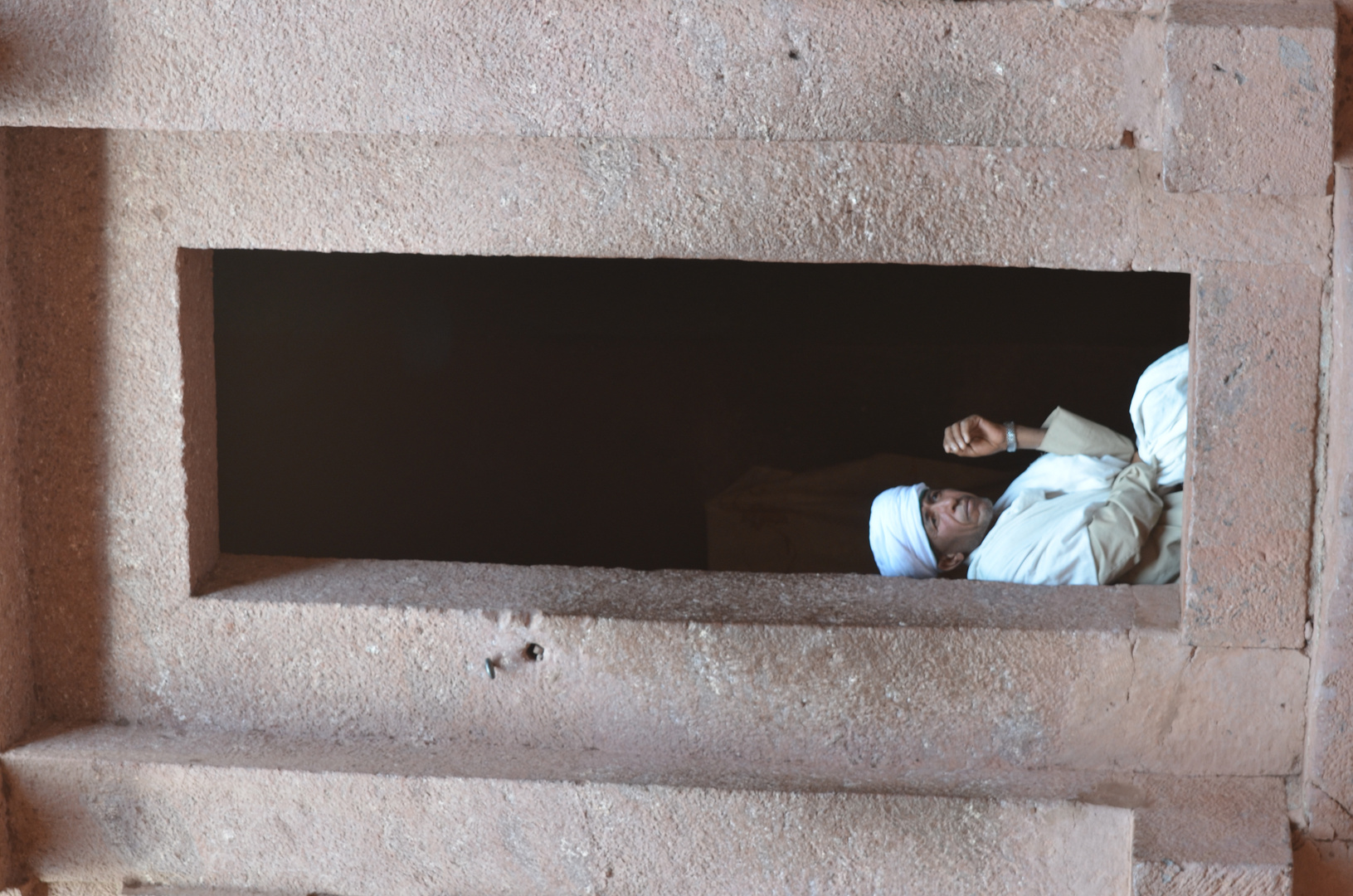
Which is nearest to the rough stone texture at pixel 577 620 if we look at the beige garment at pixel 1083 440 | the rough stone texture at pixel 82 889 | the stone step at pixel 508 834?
the stone step at pixel 508 834

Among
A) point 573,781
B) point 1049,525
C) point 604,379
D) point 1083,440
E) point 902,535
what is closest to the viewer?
point 573,781

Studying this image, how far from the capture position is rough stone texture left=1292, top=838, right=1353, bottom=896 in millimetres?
2521

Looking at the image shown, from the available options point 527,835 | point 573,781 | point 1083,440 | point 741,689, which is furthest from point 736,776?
point 1083,440

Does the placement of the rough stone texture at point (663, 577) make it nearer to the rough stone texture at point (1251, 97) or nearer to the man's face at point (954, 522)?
the rough stone texture at point (1251, 97)

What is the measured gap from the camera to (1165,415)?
10.2ft

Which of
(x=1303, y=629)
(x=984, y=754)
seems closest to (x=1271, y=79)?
(x=1303, y=629)

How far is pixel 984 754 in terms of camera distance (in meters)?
2.67

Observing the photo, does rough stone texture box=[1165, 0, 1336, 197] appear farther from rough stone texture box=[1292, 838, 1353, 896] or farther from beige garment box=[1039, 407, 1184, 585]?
rough stone texture box=[1292, 838, 1353, 896]

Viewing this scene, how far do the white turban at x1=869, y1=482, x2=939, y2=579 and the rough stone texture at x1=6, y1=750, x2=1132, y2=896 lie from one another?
1.21 meters

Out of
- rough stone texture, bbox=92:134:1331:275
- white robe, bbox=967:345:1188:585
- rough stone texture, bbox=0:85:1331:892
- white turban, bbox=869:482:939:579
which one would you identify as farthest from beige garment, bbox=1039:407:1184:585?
rough stone texture, bbox=92:134:1331:275

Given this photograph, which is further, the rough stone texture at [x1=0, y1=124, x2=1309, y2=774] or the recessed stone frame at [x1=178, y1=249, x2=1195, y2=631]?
the recessed stone frame at [x1=178, y1=249, x2=1195, y2=631]

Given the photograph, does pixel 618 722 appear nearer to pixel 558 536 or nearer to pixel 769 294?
pixel 558 536

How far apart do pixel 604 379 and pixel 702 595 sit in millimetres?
2572

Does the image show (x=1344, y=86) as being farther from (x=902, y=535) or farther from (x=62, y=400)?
(x=62, y=400)
